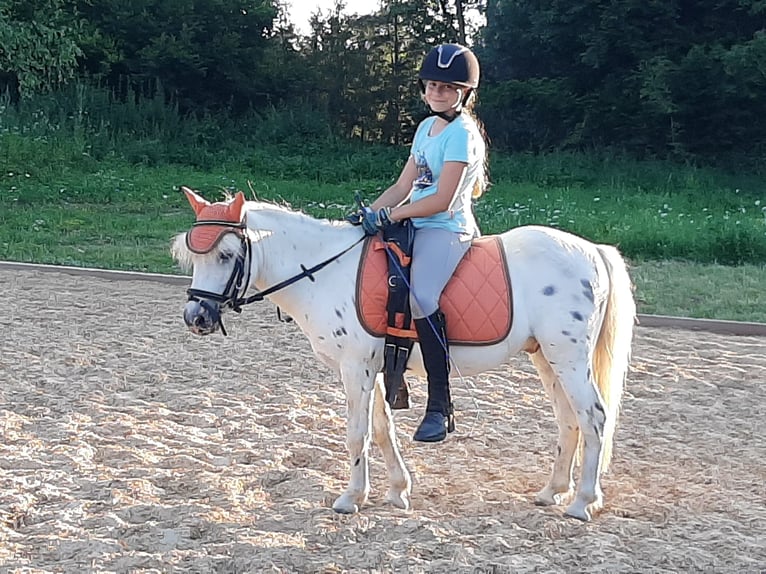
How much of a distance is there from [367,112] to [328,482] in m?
18.8

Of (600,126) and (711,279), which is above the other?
(600,126)

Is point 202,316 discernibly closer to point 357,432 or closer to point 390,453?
point 357,432

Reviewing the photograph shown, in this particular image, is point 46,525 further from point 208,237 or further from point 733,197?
point 733,197

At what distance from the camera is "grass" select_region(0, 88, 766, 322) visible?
987cm

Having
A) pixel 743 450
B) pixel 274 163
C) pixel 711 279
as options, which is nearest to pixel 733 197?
pixel 711 279

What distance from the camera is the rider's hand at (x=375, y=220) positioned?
144 inches

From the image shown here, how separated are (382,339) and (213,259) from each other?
0.75 meters

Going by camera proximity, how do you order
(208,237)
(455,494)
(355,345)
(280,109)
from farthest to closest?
1. (280,109)
2. (455,494)
3. (355,345)
4. (208,237)

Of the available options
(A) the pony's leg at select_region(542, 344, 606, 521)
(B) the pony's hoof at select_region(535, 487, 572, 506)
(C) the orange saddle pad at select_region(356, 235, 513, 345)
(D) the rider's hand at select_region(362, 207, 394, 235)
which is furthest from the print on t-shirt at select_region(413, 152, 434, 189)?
(B) the pony's hoof at select_region(535, 487, 572, 506)

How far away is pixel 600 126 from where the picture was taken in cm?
2066

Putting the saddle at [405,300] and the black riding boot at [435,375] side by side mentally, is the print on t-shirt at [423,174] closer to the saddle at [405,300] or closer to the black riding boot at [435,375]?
the saddle at [405,300]

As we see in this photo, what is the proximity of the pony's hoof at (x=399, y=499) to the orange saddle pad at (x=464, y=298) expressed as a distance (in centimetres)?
72

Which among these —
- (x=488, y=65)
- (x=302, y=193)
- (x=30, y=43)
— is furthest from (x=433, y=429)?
(x=488, y=65)

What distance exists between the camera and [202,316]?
338cm
